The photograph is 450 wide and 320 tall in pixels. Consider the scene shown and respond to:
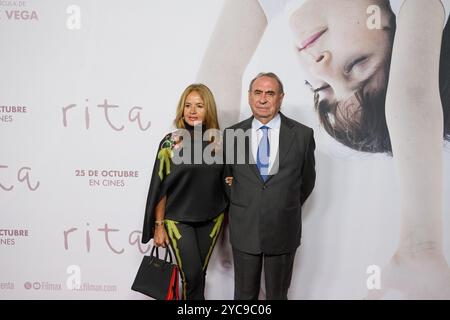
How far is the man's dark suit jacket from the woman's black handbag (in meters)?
0.41

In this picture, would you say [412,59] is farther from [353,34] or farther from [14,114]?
[14,114]

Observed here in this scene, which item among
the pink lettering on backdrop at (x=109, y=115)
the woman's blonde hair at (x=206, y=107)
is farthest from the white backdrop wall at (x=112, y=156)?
the woman's blonde hair at (x=206, y=107)

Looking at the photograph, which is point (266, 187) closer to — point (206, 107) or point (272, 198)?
point (272, 198)

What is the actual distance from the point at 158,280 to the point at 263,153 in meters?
0.93

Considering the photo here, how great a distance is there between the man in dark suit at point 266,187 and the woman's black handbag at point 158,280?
0.36 m

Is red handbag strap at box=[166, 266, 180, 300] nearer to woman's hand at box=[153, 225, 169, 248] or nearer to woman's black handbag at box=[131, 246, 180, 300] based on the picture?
woman's black handbag at box=[131, 246, 180, 300]

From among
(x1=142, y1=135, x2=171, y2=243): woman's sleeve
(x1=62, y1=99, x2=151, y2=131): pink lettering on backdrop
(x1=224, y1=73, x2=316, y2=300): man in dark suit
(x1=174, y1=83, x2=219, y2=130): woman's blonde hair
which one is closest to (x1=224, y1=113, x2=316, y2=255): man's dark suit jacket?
(x1=224, y1=73, x2=316, y2=300): man in dark suit

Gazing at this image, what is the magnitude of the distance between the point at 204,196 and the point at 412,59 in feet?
5.13

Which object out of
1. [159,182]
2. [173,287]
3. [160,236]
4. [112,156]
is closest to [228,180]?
[159,182]

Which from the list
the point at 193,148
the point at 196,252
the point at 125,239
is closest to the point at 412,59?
the point at 193,148

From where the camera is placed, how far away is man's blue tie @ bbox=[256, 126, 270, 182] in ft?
6.84

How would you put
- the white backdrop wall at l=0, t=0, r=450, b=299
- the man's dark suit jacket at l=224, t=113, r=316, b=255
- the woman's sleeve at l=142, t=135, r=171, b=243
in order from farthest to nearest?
the white backdrop wall at l=0, t=0, r=450, b=299, the woman's sleeve at l=142, t=135, r=171, b=243, the man's dark suit jacket at l=224, t=113, r=316, b=255

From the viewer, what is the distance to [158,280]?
217 cm

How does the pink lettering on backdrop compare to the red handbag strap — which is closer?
the red handbag strap
